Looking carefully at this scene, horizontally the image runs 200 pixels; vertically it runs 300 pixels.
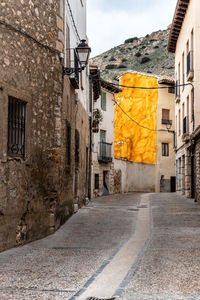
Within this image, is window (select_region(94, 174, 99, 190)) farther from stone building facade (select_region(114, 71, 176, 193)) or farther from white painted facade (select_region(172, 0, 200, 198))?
stone building facade (select_region(114, 71, 176, 193))

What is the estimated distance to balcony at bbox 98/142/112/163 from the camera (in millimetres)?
29163

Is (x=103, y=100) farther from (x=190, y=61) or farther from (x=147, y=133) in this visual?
(x=147, y=133)

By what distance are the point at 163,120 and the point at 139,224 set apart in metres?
31.1

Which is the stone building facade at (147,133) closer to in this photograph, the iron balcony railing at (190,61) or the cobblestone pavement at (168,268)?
the iron balcony railing at (190,61)

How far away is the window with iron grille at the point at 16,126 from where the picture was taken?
25.2 ft

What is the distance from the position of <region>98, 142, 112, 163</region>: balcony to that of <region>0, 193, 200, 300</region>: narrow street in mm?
18939

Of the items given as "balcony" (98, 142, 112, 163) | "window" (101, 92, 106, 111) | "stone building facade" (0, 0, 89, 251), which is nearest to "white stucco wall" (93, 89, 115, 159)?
"window" (101, 92, 106, 111)

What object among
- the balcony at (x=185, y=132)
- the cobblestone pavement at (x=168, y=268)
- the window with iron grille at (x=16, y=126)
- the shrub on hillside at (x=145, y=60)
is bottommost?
the cobblestone pavement at (x=168, y=268)

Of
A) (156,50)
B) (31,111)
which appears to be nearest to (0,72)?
(31,111)

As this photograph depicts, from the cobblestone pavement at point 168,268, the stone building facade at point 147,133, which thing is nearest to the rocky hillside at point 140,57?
the stone building facade at point 147,133

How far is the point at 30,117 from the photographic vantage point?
8.21 meters

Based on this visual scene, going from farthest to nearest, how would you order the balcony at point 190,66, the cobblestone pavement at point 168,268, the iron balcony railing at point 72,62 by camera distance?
the balcony at point 190,66 < the iron balcony railing at point 72,62 < the cobblestone pavement at point 168,268

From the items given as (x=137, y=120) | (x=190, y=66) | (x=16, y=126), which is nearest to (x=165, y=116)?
(x=137, y=120)

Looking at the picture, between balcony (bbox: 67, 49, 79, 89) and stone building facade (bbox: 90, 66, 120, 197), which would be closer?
balcony (bbox: 67, 49, 79, 89)
